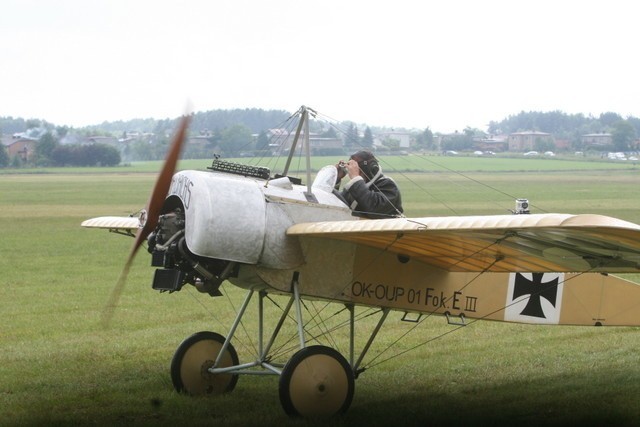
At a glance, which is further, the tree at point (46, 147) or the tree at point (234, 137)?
the tree at point (46, 147)

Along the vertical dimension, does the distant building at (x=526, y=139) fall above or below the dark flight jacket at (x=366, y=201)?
below

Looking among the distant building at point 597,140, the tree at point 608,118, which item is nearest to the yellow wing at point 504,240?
the distant building at point 597,140

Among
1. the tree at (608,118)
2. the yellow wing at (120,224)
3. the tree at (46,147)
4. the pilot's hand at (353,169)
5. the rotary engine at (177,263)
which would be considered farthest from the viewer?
the tree at (608,118)

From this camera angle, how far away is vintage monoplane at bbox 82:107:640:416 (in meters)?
7.83

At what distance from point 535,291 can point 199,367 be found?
3221 millimetres

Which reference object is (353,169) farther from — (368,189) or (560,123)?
(560,123)

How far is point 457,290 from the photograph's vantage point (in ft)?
30.6

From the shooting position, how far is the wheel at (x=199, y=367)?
30.3 feet

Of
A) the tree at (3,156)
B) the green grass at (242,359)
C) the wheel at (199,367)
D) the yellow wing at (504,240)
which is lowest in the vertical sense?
the tree at (3,156)

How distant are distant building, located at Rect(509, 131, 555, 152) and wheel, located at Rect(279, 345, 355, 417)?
8694 cm

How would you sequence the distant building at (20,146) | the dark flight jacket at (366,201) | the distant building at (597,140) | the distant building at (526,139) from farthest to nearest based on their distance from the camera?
the distant building at (597,140)
the distant building at (526,139)
the distant building at (20,146)
the dark flight jacket at (366,201)

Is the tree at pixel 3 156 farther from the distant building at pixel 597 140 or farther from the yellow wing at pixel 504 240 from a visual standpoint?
the yellow wing at pixel 504 240

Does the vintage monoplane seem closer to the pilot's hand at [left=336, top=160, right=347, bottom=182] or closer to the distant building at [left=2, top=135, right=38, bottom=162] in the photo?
the pilot's hand at [left=336, top=160, right=347, bottom=182]

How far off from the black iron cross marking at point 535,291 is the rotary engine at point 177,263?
290cm
